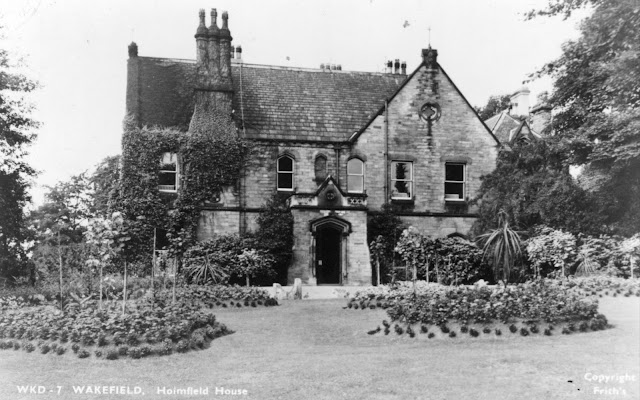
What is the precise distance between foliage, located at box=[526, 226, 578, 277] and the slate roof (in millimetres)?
11162

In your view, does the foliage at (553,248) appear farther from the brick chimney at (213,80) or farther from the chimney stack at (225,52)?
the chimney stack at (225,52)

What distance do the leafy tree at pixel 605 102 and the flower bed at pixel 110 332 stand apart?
37.8ft

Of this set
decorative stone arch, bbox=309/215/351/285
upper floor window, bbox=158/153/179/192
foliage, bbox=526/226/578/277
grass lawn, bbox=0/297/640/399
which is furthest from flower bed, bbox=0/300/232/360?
upper floor window, bbox=158/153/179/192

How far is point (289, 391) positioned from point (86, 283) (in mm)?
13612

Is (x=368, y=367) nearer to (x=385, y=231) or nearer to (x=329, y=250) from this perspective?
(x=329, y=250)

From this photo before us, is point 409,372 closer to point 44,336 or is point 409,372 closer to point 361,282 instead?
point 44,336

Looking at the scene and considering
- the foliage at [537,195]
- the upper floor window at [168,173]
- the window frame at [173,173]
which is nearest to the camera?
the foliage at [537,195]

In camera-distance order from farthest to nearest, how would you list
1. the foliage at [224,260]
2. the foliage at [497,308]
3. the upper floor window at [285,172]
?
the upper floor window at [285,172] → the foliage at [224,260] → the foliage at [497,308]

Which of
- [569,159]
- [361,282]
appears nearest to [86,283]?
[361,282]

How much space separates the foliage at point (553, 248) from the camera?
68.6ft

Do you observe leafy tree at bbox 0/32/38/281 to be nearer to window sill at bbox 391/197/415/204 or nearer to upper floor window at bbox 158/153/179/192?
upper floor window at bbox 158/153/179/192

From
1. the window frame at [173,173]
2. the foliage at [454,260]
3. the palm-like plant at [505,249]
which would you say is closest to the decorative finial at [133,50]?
the window frame at [173,173]

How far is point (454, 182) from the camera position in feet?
98.8

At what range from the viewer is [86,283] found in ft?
66.4
